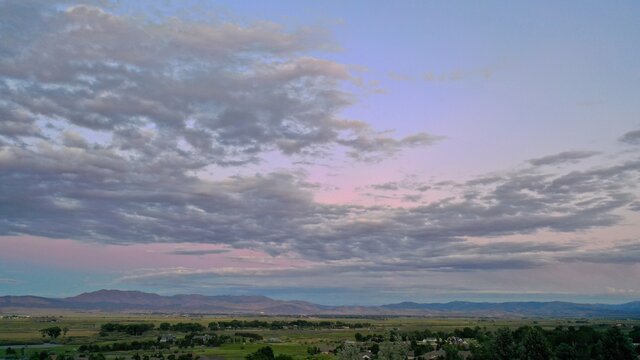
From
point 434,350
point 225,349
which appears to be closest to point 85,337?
point 225,349

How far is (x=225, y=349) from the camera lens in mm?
149625

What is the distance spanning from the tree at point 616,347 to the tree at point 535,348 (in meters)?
7.28

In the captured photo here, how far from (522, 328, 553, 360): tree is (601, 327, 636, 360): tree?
287 inches

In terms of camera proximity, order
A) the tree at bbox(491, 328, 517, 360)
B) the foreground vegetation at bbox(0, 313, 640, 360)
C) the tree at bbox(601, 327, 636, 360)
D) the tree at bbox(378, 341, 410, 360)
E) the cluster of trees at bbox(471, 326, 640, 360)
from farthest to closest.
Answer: the tree at bbox(491, 328, 517, 360), the cluster of trees at bbox(471, 326, 640, 360), the foreground vegetation at bbox(0, 313, 640, 360), the tree at bbox(601, 327, 636, 360), the tree at bbox(378, 341, 410, 360)

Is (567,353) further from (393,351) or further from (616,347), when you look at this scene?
(393,351)

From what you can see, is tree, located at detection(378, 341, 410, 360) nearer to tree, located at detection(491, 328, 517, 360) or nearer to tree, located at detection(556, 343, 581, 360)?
tree, located at detection(491, 328, 517, 360)

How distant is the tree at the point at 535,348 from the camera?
75.6 m

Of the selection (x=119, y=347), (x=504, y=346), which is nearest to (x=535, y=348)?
(x=504, y=346)

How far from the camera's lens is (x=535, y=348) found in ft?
251

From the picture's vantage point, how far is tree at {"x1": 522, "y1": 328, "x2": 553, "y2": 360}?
75.6 meters

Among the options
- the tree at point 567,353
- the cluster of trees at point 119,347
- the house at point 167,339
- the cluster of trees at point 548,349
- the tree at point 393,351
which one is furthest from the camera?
the house at point 167,339

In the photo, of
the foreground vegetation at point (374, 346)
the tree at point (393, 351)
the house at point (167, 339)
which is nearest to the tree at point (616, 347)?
the foreground vegetation at point (374, 346)

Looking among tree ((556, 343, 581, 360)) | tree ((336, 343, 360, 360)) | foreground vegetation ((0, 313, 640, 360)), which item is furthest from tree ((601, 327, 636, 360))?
tree ((336, 343, 360, 360))

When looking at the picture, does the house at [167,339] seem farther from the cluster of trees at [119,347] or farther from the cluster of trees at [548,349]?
the cluster of trees at [548,349]
